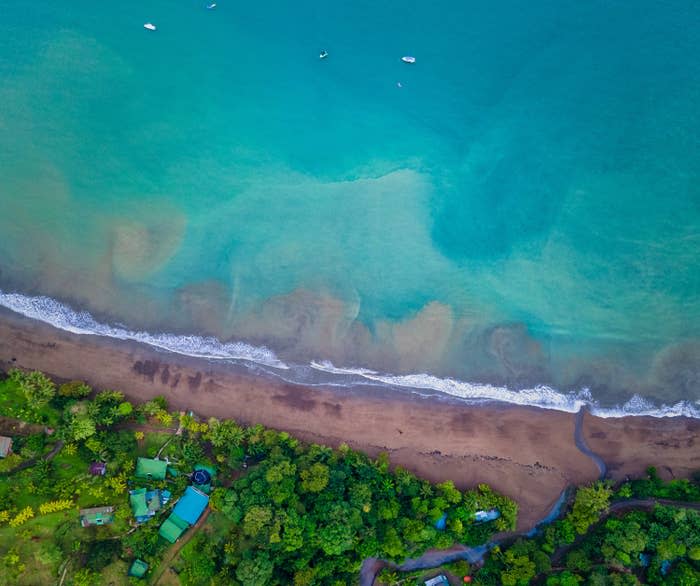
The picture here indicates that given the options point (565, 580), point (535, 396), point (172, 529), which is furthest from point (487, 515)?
point (172, 529)

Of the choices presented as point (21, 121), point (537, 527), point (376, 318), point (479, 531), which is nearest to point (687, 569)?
point (537, 527)

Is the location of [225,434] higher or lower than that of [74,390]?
lower

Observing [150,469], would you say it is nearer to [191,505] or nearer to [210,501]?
[191,505]

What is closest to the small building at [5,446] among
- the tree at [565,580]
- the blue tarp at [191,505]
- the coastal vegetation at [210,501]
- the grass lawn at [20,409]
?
the coastal vegetation at [210,501]

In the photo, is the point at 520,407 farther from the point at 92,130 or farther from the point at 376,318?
the point at 92,130

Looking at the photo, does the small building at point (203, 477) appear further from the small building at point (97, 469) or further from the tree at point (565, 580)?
the tree at point (565, 580)

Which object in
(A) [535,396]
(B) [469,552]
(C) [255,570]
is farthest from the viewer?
(A) [535,396]

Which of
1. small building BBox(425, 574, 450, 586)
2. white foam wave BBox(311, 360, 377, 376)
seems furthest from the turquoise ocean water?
small building BBox(425, 574, 450, 586)
